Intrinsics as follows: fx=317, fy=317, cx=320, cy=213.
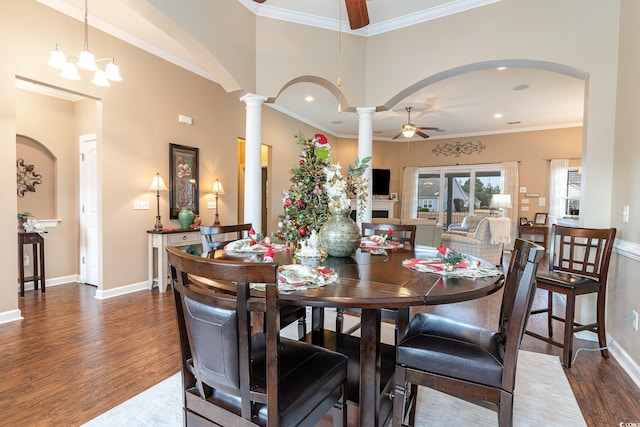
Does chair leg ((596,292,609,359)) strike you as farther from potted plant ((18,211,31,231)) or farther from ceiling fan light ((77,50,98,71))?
potted plant ((18,211,31,231))

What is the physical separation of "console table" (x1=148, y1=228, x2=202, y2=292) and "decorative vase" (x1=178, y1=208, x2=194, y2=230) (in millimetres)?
156

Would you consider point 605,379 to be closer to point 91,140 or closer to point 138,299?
point 138,299

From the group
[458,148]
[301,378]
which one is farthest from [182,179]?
[458,148]

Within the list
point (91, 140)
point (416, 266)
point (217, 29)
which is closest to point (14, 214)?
point (91, 140)

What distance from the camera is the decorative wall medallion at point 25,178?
13.5 feet

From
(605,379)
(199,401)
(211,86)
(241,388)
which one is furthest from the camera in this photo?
(211,86)

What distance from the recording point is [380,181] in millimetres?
9156

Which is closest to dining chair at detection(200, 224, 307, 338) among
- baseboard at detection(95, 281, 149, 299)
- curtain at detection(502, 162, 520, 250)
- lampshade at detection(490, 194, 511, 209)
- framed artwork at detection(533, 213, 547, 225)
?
baseboard at detection(95, 281, 149, 299)

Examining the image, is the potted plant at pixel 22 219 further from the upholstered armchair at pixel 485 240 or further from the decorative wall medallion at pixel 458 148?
the decorative wall medallion at pixel 458 148

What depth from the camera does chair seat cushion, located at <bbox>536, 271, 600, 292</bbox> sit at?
2385 millimetres

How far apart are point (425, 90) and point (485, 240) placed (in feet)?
9.29

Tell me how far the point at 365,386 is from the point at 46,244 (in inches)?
194

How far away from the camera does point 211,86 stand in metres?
4.96

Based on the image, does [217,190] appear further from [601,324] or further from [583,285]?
[601,324]
